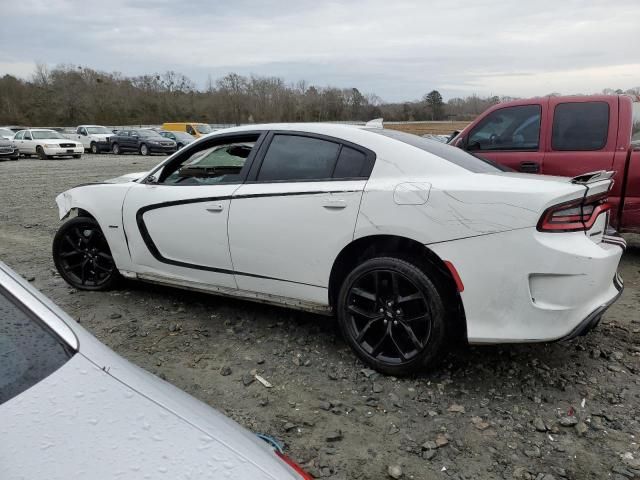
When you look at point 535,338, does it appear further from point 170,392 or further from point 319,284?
point 170,392

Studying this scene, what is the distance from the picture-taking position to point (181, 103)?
92.9m

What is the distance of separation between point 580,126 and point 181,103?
95.4 m

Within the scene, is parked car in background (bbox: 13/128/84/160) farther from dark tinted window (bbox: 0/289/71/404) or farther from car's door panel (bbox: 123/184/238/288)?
dark tinted window (bbox: 0/289/71/404)

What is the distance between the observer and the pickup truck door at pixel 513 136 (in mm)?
5371

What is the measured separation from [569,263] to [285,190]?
1733mm

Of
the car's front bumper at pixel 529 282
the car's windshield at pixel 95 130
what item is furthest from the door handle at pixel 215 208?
the car's windshield at pixel 95 130

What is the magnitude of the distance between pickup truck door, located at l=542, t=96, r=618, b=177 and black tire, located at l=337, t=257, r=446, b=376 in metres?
3.18

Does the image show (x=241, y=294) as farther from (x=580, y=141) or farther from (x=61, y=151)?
(x=61, y=151)

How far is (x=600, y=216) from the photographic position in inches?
114

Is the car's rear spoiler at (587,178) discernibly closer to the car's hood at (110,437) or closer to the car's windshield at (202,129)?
the car's hood at (110,437)

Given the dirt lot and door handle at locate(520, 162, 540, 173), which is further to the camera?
door handle at locate(520, 162, 540, 173)

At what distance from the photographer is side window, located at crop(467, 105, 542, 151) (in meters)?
5.44

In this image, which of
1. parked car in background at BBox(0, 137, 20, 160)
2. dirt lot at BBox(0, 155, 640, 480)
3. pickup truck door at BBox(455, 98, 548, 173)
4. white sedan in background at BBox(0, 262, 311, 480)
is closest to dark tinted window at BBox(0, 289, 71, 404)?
white sedan in background at BBox(0, 262, 311, 480)

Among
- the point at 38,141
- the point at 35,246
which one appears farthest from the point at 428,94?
the point at 35,246
